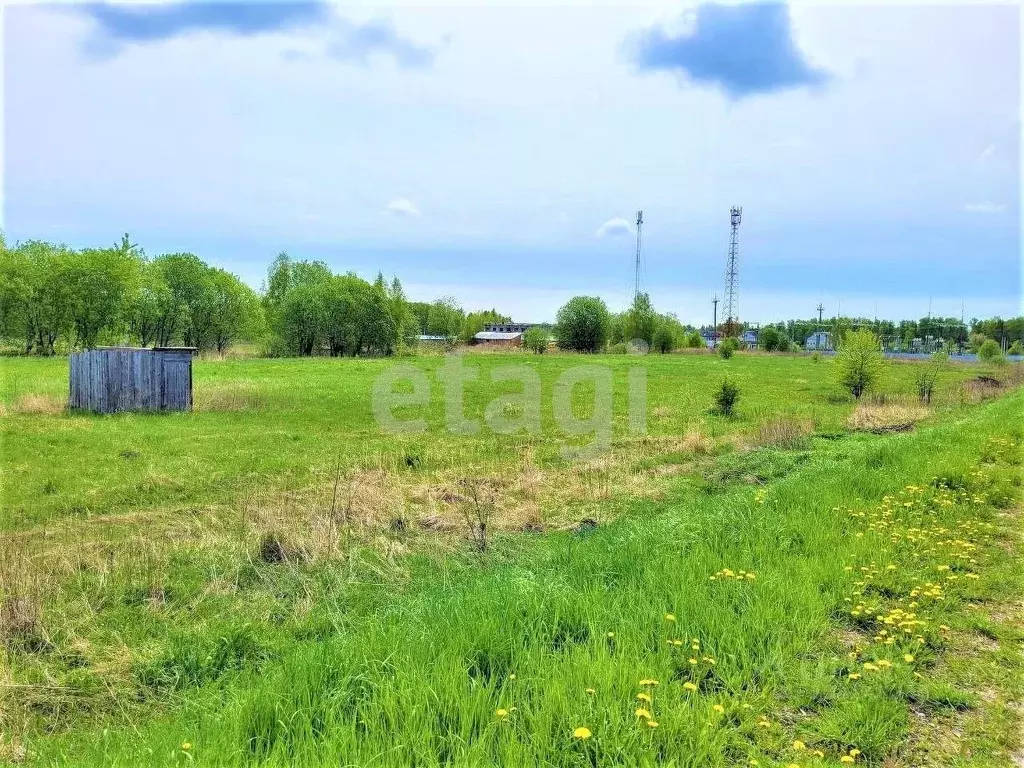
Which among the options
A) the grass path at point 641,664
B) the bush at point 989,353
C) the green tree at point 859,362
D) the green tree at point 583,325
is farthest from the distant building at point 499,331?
the grass path at point 641,664

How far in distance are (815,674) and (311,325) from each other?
262ft

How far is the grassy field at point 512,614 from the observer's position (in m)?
3.36

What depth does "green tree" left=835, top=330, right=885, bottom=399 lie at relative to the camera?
3059 centimetres

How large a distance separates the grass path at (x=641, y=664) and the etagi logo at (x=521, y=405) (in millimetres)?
9337

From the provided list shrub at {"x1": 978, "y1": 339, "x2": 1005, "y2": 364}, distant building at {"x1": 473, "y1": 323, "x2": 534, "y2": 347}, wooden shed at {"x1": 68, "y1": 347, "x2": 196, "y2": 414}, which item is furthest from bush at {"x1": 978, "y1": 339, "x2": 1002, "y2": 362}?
distant building at {"x1": 473, "y1": 323, "x2": 534, "y2": 347}

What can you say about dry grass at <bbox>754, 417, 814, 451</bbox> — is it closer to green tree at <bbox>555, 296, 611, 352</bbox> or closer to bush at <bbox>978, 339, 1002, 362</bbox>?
bush at <bbox>978, 339, 1002, 362</bbox>

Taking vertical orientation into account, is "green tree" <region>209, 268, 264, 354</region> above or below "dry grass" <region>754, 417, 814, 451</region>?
above

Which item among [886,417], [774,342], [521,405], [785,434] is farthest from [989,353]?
[521,405]

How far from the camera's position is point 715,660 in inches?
156

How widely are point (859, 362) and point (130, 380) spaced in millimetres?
33297

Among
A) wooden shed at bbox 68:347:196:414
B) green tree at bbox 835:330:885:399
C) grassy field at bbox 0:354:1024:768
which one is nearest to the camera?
grassy field at bbox 0:354:1024:768

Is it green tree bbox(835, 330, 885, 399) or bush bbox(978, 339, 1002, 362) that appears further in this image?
bush bbox(978, 339, 1002, 362)

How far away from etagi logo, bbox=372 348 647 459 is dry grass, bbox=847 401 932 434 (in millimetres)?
7562

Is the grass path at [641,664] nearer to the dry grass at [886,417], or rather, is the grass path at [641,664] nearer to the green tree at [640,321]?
the dry grass at [886,417]
